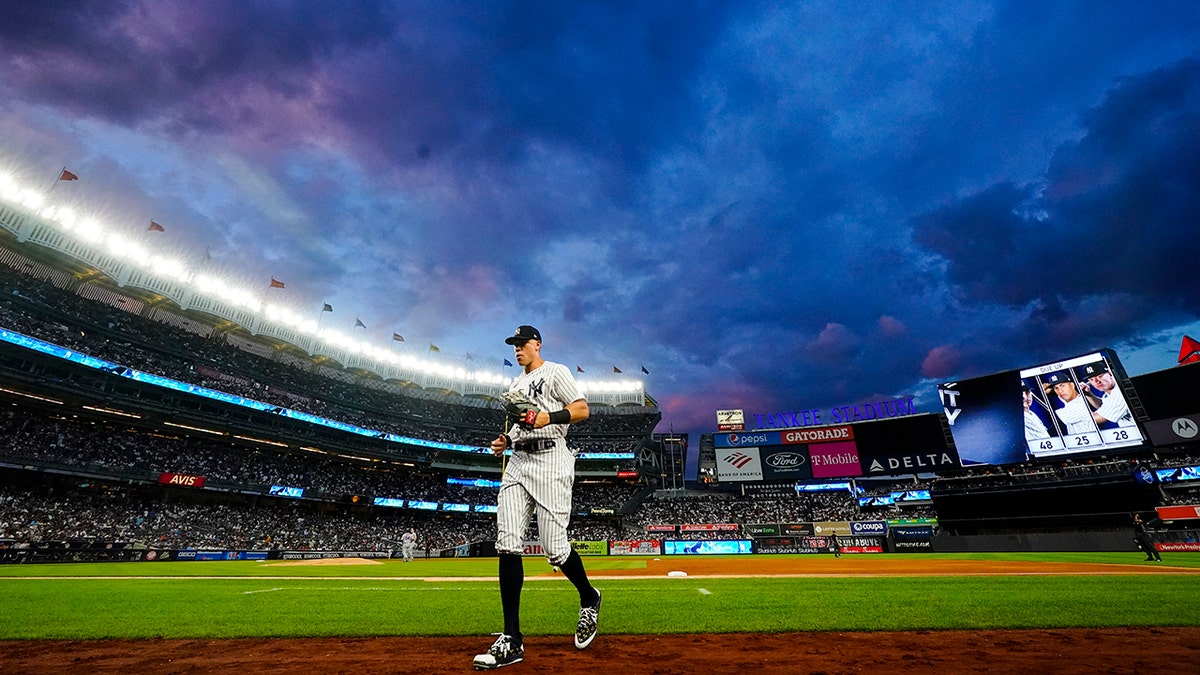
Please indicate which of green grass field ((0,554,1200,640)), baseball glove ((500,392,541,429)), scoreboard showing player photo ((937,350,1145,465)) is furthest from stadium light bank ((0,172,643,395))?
scoreboard showing player photo ((937,350,1145,465))

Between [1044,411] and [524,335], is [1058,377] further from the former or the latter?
[524,335]

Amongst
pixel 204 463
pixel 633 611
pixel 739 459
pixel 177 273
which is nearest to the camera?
pixel 633 611

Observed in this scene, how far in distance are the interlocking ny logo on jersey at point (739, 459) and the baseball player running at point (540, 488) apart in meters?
49.1

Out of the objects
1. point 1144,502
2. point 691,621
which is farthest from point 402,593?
point 1144,502

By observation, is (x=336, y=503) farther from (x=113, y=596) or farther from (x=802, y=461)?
(x=802, y=461)

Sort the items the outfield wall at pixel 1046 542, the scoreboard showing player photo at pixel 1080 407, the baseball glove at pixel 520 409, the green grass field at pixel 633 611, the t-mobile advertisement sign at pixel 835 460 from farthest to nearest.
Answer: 1. the t-mobile advertisement sign at pixel 835 460
2. the scoreboard showing player photo at pixel 1080 407
3. the outfield wall at pixel 1046 542
4. the green grass field at pixel 633 611
5. the baseball glove at pixel 520 409

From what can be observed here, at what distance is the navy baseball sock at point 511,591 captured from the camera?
10.8ft

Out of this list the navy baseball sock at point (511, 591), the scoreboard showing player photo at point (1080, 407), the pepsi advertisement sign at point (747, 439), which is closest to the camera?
the navy baseball sock at point (511, 591)

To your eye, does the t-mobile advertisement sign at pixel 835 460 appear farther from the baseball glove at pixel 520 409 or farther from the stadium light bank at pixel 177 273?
the baseball glove at pixel 520 409

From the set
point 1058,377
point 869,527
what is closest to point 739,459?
point 869,527

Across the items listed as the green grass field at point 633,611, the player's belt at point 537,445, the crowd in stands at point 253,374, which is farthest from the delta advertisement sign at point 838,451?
the player's belt at point 537,445

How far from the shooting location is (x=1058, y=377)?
31.2 m

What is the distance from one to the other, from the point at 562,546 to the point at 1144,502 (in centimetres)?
4615

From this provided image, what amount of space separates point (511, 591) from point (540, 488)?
2.41 feet
